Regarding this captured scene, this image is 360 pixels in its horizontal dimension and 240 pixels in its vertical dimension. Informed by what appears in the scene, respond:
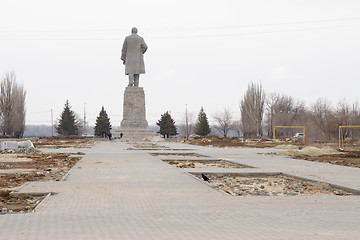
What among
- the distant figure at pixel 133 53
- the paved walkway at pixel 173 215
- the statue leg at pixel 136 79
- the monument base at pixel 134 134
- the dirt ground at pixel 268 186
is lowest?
the dirt ground at pixel 268 186

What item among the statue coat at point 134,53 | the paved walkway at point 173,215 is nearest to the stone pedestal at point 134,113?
the statue coat at point 134,53

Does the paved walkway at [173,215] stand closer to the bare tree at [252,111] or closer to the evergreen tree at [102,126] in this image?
the bare tree at [252,111]

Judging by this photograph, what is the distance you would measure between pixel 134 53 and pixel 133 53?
0.10 metres

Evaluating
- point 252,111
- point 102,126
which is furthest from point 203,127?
point 102,126

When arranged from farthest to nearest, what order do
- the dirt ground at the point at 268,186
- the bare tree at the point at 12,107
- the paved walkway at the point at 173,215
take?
the bare tree at the point at 12,107 < the dirt ground at the point at 268,186 < the paved walkway at the point at 173,215

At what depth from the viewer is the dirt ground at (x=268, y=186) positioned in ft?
29.3

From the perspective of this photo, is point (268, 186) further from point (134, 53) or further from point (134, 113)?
point (134, 113)

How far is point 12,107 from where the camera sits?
62.4 m

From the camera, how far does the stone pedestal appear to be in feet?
145

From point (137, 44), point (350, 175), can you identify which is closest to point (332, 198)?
point (350, 175)

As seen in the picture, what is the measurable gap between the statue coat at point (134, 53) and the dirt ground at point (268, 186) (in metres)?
32.6

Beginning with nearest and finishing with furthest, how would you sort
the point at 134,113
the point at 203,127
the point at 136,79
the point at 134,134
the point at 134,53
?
the point at 134,53, the point at 134,134, the point at 136,79, the point at 134,113, the point at 203,127

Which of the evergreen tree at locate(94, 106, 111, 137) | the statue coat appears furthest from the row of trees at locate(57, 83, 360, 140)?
the statue coat

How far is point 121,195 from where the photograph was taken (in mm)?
8016
